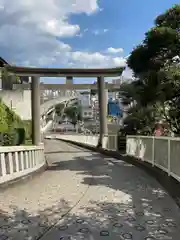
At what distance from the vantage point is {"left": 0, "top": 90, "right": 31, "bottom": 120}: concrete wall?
42969mm

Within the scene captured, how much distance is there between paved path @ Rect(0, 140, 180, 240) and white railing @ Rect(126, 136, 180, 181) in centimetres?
57

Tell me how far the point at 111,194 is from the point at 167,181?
135 centimetres

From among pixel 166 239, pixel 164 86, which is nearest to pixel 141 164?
pixel 164 86

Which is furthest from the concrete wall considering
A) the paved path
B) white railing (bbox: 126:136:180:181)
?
the paved path

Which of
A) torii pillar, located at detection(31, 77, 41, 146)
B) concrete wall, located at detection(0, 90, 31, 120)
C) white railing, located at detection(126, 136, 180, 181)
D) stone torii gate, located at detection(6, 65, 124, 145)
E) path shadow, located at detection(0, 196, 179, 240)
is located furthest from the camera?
concrete wall, located at detection(0, 90, 31, 120)

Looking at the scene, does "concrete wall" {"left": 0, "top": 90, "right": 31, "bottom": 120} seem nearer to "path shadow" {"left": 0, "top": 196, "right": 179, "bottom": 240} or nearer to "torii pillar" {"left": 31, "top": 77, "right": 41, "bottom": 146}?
"torii pillar" {"left": 31, "top": 77, "right": 41, "bottom": 146}

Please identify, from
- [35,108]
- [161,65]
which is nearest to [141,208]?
[161,65]

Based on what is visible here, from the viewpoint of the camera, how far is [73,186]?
794 cm

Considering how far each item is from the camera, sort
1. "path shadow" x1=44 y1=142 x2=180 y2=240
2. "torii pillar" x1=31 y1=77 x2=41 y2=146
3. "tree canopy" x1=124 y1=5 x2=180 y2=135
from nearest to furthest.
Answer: "path shadow" x1=44 y1=142 x2=180 y2=240 → "tree canopy" x1=124 y1=5 x2=180 y2=135 → "torii pillar" x1=31 y1=77 x2=41 y2=146

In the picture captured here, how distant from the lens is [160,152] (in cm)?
899

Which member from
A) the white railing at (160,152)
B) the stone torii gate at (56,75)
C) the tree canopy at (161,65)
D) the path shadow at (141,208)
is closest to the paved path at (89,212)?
the path shadow at (141,208)

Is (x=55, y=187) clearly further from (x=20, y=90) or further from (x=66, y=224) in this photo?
(x=20, y=90)

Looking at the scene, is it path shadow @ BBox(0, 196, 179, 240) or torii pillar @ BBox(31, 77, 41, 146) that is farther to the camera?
torii pillar @ BBox(31, 77, 41, 146)

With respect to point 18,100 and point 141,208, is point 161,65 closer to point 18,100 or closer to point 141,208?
point 141,208
